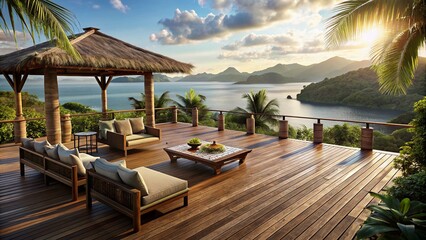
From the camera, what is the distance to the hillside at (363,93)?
19.3m

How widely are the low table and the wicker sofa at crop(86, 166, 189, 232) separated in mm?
1382

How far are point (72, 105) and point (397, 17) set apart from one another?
885 inches

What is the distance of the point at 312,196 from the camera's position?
4.07 meters

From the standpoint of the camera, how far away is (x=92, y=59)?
7.18 metres

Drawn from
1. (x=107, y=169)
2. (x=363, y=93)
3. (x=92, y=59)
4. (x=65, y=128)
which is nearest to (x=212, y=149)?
(x=107, y=169)

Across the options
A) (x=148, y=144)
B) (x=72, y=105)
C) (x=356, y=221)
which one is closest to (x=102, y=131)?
(x=148, y=144)

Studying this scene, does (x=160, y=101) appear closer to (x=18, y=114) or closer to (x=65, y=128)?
(x=65, y=128)

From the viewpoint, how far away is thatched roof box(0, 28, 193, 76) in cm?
635

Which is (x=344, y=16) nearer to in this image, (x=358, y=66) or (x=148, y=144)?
(x=148, y=144)

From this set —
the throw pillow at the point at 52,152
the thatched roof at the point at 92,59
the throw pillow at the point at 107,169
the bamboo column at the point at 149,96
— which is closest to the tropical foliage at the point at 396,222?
the throw pillow at the point at 107,169

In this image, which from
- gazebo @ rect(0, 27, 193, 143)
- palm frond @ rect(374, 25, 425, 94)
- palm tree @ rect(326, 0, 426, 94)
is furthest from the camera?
gazebo @ rect(0, 27, 193, 143)

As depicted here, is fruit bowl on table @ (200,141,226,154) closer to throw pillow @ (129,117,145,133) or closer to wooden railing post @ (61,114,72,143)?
throw pillow @ (129,117,145,133)

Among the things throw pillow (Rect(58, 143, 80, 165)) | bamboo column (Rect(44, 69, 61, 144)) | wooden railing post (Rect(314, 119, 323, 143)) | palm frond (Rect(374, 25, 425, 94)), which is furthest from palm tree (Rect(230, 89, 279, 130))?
throw pillow (Rect(58, 143, 80, 165))

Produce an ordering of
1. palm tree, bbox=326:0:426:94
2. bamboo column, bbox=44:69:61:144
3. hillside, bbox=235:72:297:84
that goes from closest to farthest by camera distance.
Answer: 1. palm tree, bbox=326:0:426:94
2. bamboo column, bbox=44:69:61:144
3. hillside, bbox=235:72:297:84
